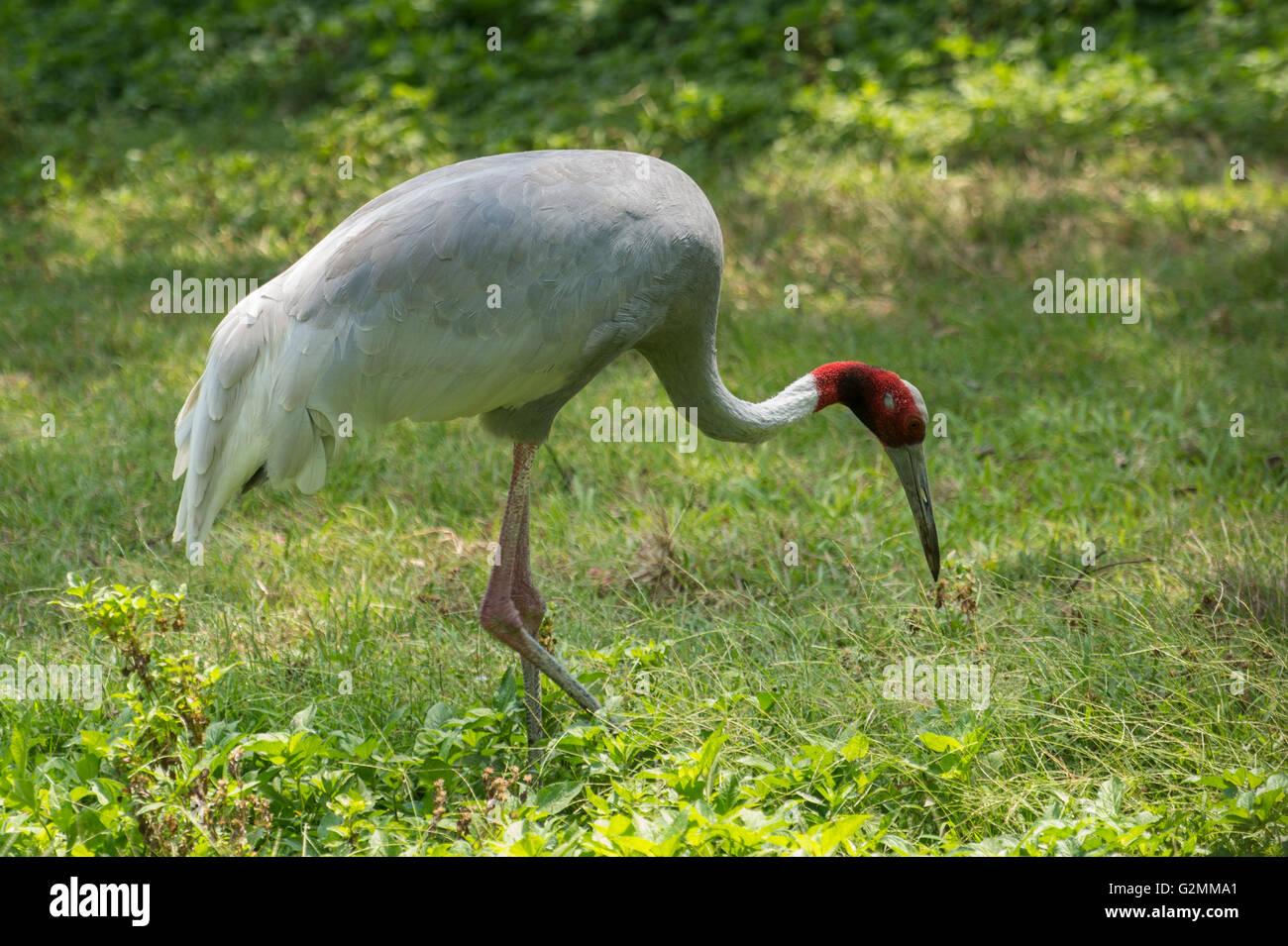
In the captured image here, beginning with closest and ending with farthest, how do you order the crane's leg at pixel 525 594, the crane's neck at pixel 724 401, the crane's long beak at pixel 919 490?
the crane's leg at pixel 525 594
the crane's neck at pixel 724 401
the crane's long beak at pixel 919 490

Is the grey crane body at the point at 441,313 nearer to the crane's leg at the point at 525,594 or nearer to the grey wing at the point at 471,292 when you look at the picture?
the grey wing at the point at 471,292

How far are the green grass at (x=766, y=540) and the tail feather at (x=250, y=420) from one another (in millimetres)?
453

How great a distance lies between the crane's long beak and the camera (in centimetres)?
438

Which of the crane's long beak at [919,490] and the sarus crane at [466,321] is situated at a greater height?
the sarus crane at [466,321]

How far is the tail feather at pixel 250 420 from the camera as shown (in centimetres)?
378

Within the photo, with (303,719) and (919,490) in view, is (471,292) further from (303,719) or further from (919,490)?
(919,490)

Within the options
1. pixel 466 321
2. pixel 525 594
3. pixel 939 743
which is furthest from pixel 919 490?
pixel 466 321

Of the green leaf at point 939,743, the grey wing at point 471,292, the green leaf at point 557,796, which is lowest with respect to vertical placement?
the green leaf at point 557,796

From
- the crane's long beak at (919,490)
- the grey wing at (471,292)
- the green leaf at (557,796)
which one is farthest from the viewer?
the crane's long beak at (919,490)

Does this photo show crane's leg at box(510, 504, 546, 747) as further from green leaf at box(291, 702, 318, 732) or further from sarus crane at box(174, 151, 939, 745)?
green leaf at box(291, 702, 318, 732)

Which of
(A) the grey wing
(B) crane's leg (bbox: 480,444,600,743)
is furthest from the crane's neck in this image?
(B) crane's leg (bbox: 480,444,600,743)

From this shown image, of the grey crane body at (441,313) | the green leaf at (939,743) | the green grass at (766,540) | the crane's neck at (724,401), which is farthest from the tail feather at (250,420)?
the green leaf at (939,743)
